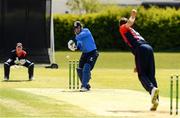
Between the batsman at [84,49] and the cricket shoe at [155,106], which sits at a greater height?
the batsman at [84,49]

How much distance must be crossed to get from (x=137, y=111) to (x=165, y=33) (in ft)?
138

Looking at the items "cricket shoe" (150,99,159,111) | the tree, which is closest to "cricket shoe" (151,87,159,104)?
"cricket shoe" (150,99,159,111)

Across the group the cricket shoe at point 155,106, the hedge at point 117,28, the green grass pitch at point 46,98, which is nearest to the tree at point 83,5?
the hedge at point 117,28

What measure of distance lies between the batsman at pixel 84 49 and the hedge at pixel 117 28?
35596mm

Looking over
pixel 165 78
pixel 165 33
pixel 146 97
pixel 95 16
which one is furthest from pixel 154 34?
pixel 146 97

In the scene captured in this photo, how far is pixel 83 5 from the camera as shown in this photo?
78062 mm

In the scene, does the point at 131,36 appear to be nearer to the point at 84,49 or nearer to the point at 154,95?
the point at 154,95

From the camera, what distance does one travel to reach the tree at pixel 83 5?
76800mm

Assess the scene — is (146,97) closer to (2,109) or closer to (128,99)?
(128,99)

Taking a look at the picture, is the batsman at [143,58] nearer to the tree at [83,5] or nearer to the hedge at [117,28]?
the hedge at [117,28]

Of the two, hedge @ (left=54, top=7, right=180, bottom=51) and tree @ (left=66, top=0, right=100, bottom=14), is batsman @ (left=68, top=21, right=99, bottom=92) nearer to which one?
hedge @ (left=54, top=7, right=180, bottom=51)

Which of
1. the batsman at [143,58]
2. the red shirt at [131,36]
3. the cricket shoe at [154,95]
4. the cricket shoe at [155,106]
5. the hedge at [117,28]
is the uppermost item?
the red shirt at [131,36]

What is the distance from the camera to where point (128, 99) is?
672 inches

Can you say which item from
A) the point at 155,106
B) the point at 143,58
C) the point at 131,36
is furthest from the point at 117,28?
the point at 155,106
